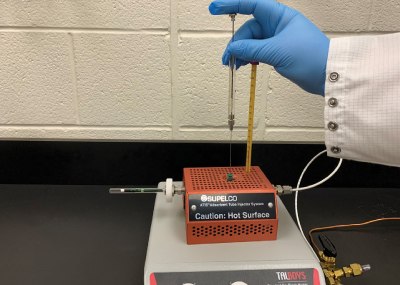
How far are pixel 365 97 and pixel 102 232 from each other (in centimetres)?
64

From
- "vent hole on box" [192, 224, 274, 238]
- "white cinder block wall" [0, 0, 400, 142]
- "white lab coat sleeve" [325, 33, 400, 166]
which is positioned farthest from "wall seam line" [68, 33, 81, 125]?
"white lab coat sleeve" [325, 33, 400, 166]

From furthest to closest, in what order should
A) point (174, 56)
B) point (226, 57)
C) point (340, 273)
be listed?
1. point (174, 56)
2. point (226, 57)
3. point (340, 273)

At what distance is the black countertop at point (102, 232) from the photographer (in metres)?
0.69

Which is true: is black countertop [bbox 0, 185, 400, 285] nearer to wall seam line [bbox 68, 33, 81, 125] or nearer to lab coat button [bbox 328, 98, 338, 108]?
wall seam line [bbox 68, 33, 81, 125]

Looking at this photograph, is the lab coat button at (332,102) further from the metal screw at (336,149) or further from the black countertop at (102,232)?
the black countertop at (102,232)

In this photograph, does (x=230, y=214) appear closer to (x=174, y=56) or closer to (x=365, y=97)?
(x=365, y=97)

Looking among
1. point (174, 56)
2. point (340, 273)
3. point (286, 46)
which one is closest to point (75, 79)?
point (174, 56)

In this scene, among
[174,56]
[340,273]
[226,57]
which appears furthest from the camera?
[174,56]

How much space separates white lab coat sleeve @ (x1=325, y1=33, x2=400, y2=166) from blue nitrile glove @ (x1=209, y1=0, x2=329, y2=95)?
0.12 ft

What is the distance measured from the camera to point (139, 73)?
3.17ft

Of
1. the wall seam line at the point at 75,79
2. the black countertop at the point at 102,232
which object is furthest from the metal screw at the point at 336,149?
the wall seam line at the point at 75,79

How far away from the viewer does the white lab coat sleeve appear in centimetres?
63

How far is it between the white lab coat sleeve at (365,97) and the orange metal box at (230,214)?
0.18 m

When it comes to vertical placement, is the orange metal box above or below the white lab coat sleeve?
Result: below
